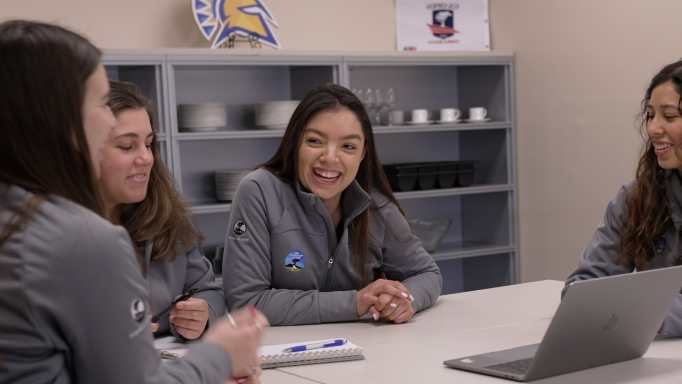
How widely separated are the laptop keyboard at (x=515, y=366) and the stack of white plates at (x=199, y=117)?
2528 mm

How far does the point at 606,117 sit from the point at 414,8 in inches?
52.5

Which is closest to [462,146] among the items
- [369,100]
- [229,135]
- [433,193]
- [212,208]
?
[433,193]

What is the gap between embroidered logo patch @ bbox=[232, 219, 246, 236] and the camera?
2.11 metres

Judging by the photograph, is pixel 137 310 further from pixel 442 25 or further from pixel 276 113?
pixel 442 25

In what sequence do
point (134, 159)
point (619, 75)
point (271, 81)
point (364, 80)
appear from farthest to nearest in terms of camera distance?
point (364, 80), point (271, 81), point (619, 75), point (134, 159)

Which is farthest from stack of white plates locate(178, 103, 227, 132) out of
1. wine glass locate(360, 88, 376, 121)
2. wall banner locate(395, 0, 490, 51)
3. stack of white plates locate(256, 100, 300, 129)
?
wall banner locate(395, 0, 490, 51)

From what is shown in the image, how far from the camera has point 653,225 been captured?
81.7 inches

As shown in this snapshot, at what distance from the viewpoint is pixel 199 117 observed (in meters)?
3.69

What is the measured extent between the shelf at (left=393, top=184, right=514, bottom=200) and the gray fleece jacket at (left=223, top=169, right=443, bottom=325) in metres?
1.77

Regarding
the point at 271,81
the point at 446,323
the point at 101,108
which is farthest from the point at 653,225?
the point at 271,81

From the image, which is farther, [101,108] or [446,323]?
[446,323]

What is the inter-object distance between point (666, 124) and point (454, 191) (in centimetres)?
224

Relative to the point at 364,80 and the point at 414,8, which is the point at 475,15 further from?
the point at 364,80

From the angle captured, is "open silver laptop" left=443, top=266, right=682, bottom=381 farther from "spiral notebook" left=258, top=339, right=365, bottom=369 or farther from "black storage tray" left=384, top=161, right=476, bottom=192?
"black storage tray" left=384, top=161, right=476, bottom=192
